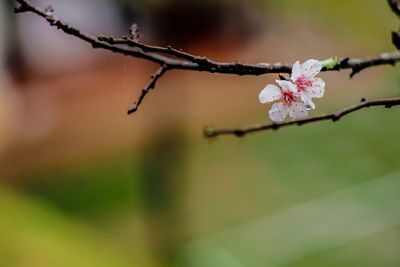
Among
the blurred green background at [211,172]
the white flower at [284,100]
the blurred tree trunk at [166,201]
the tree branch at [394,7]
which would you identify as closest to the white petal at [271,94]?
the white flower at [284,100]

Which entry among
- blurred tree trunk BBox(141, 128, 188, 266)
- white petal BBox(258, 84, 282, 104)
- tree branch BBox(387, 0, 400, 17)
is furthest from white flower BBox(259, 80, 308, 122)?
blurred tree trunk BBox(141, 128, 188, 266)

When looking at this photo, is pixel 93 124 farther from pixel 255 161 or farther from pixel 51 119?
pixel 255 161

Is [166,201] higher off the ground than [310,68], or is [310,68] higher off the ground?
[166,201]

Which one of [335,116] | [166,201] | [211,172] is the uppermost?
[211,172]

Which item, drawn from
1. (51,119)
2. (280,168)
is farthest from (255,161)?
(51,119)

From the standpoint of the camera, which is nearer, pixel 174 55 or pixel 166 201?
pixel 174 55

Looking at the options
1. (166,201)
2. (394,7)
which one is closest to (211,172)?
(166,201)

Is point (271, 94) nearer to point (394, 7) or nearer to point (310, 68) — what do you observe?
point (310, 68)

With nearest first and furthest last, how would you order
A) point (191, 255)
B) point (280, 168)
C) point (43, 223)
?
point (191, 255), point (43, 223), point (280, 168)
